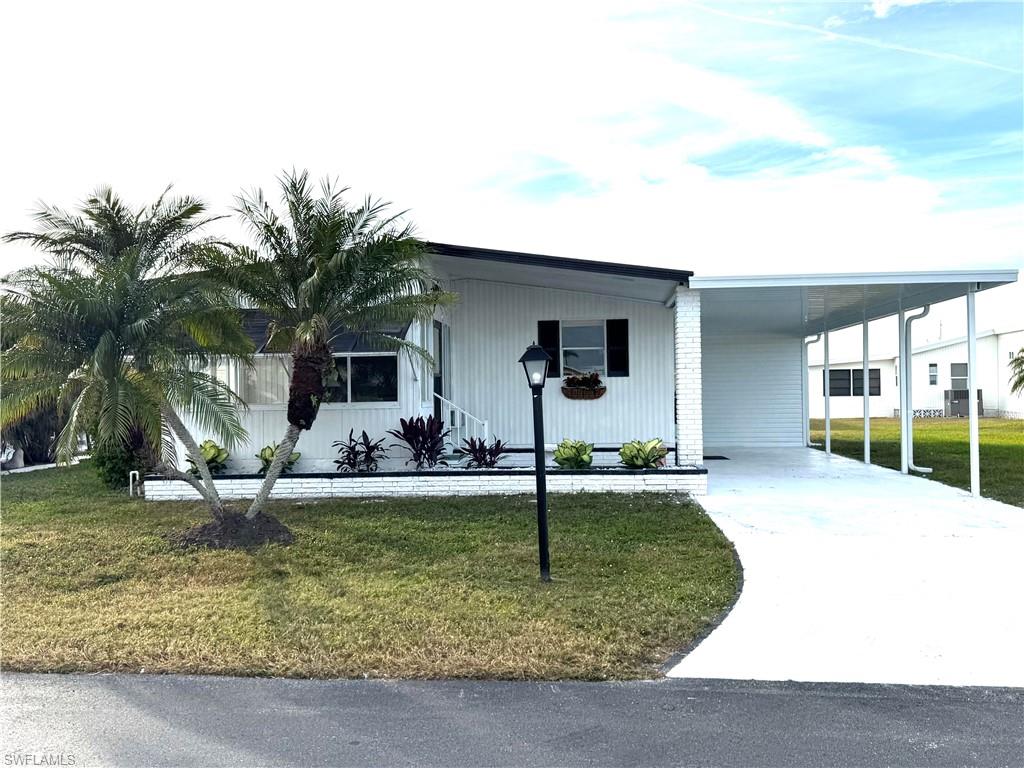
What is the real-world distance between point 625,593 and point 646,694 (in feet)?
5.39

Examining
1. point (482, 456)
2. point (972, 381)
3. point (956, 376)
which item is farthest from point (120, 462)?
point (956, 376)

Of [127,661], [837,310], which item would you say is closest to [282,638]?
[127,661]

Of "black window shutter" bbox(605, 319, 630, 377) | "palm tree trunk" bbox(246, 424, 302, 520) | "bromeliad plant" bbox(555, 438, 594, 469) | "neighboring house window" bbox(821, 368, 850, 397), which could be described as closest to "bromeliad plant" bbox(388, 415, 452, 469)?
"bromeliad plant" bbox(555, 438, 594, 469)

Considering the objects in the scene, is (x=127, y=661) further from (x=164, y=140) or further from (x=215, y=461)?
(x=164, y=140)

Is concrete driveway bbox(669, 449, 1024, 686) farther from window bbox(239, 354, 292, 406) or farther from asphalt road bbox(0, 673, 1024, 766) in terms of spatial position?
window bbox(239, 354, 292, 406)

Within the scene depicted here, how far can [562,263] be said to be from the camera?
34.3 ft

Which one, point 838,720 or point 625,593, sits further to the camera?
point 625,593

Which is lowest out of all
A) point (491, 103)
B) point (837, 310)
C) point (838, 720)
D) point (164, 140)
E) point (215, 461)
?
point (838, 720)

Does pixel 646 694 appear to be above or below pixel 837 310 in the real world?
below

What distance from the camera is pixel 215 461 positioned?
10.9 metres

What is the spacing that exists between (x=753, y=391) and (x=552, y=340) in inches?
267

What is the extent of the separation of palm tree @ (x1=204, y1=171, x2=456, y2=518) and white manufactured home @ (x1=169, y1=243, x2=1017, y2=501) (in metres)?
1.98

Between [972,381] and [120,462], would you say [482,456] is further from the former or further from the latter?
[972,381]

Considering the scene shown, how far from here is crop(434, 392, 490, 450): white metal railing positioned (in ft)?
40.3
